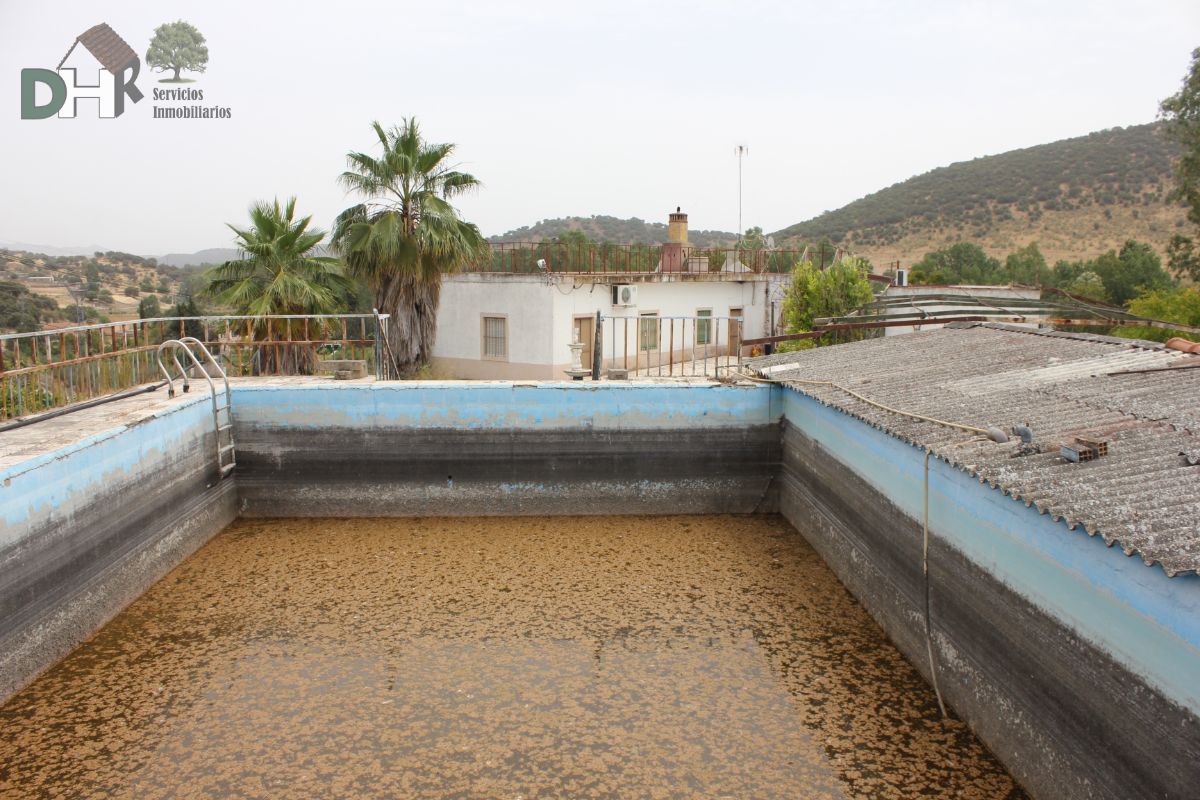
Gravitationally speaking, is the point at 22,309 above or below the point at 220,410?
above

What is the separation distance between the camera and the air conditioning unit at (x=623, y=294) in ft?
63.7

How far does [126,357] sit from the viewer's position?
1127cm

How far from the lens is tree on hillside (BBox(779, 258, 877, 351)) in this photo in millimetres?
15305

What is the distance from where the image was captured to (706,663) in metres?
7.38

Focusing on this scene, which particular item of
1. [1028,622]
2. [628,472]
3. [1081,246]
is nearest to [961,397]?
[1028,622]

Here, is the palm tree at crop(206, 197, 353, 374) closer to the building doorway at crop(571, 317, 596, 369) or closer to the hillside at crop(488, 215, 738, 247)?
the building doorway at crop(571, 317, 596, 369)

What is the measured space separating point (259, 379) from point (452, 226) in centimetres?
486

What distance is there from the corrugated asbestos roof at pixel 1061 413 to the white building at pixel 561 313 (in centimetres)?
727

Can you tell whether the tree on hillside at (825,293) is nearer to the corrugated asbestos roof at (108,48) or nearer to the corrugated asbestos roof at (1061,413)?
the corrugated asbestos roof at (1061,413)

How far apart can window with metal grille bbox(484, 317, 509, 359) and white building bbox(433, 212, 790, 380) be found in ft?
0.07

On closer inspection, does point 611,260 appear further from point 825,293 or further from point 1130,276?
point 1130,276

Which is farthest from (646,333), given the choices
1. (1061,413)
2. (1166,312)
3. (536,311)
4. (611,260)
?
(1061,413)

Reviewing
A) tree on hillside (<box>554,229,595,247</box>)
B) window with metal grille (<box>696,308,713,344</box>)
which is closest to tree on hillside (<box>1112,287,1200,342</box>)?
window with metal grille (<box>696,308,713,344</box>)

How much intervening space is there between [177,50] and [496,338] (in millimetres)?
10424
